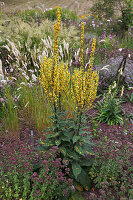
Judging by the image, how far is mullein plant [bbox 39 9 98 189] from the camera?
2.32m

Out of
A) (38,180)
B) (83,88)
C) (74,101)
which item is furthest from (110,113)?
(38,180)

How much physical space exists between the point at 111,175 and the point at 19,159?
1324 millimetres

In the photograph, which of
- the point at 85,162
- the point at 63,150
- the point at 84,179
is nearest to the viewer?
the point at 63,150

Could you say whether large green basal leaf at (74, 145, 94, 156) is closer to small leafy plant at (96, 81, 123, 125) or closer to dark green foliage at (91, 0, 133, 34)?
small leafy plant at (96, 81, 123, 125)

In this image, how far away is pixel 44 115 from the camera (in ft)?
13.0

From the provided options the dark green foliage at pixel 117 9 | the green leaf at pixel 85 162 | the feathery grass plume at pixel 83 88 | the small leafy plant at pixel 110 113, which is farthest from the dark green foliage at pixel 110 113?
the dark green foliage at pixel 117 9

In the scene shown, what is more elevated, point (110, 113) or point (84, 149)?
point (84, 149)

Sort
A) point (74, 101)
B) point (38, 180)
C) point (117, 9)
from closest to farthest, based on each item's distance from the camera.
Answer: point (38, 180)
point (74, 101)
point (117, 9)

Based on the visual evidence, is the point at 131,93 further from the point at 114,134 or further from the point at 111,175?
the point at 111,175

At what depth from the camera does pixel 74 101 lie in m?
2.43

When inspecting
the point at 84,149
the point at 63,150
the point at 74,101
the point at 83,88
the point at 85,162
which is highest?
the point at 83,88

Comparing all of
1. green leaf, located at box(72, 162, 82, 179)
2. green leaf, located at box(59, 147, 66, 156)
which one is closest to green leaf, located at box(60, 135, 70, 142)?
green leaf, located at box(59, 147, 66, 156)

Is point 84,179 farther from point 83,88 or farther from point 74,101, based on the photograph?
point 83,88

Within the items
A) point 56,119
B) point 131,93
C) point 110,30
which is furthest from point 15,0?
point 56,119
